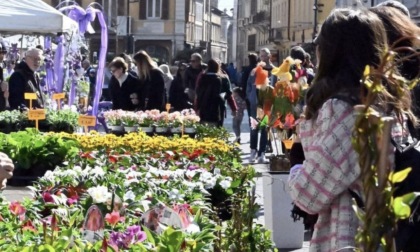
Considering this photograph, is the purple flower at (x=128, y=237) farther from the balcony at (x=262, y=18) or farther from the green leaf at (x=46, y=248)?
the balcony at (x=262, y=18)

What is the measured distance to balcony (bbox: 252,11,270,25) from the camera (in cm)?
8339

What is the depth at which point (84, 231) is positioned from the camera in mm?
4457

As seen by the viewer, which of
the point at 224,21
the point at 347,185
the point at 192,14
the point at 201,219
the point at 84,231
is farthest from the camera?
the point at 224,21

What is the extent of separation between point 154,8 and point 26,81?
56488 millimetres

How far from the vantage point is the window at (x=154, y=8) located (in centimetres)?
6769

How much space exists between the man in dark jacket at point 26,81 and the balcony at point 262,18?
7092cm

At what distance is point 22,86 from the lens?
1202 centimetres

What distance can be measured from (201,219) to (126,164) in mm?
2797

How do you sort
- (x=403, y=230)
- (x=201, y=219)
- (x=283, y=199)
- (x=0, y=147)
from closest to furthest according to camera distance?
1. (x=403, y=230)
2. (x=201, y=219)
3. (x=283, y=199)
4. (x=0, y=147)

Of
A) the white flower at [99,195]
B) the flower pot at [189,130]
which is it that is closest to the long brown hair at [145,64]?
the flower pot at [189,130]

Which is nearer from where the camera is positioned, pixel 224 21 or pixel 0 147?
pixel 0 147

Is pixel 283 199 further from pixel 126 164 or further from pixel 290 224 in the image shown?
pixel 126 164

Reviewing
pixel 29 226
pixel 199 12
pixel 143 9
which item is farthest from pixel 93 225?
pixel 199 12

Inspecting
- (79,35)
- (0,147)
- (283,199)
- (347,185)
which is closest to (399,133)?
(347,185)
